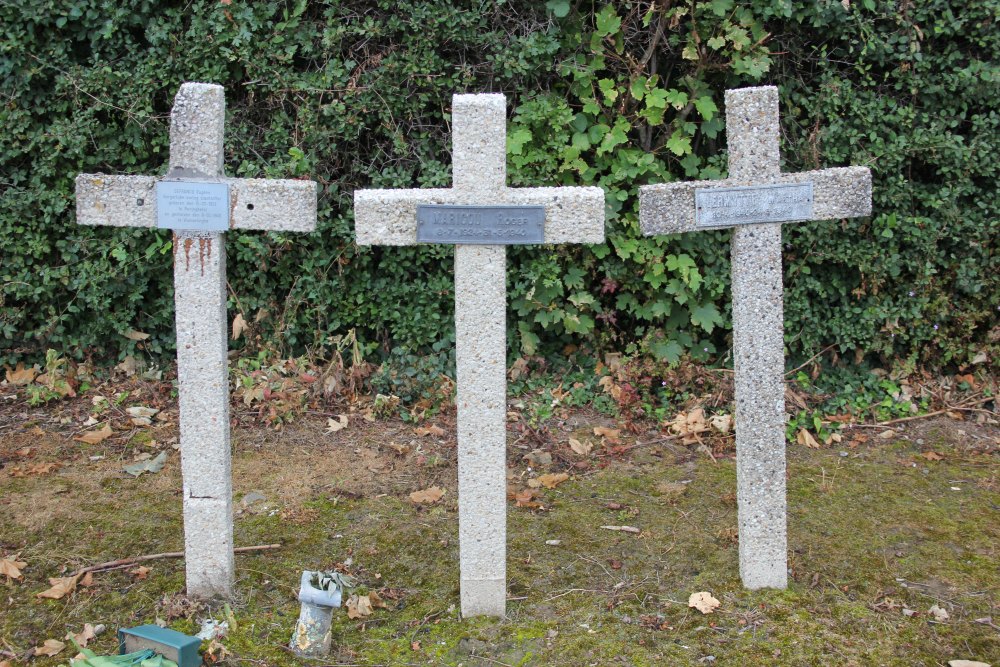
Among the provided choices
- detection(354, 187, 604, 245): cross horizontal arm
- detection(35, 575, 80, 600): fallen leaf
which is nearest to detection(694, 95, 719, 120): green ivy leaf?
detection(354, 187, 604, 245): cross horizontal arm

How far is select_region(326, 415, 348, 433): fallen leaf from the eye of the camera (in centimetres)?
572

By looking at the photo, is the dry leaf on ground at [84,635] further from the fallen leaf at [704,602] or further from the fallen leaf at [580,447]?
the fallen leaf at [580,447]

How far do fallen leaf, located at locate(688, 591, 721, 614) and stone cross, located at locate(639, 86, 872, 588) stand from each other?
1.65 ft

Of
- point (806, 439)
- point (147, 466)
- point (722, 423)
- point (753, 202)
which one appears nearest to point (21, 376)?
point (147, 466)

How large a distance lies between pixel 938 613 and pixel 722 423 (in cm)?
199

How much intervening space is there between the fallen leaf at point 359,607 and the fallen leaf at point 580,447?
1919 mm

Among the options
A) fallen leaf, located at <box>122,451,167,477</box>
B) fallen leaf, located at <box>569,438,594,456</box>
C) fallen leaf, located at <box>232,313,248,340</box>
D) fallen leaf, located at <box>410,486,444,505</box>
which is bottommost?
fallen leaf, located at <box>410,486,444,505</box>

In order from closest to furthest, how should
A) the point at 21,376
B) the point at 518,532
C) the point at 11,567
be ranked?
the point at 11,567, the point at 518,532, the point at 21,376

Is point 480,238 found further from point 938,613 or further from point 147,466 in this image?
point 147,466

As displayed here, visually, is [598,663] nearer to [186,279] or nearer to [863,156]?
[186,279]

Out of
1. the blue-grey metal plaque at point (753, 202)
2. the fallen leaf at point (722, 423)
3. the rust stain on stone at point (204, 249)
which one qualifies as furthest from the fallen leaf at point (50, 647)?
the fallen leaf at point (722, 423)

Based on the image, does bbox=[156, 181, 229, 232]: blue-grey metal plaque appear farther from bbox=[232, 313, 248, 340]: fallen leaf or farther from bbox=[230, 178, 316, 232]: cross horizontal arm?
bbox=[232, 313, 248, 340]: fallen leaf

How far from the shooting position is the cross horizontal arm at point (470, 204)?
3508mm

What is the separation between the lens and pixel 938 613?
3791mm
